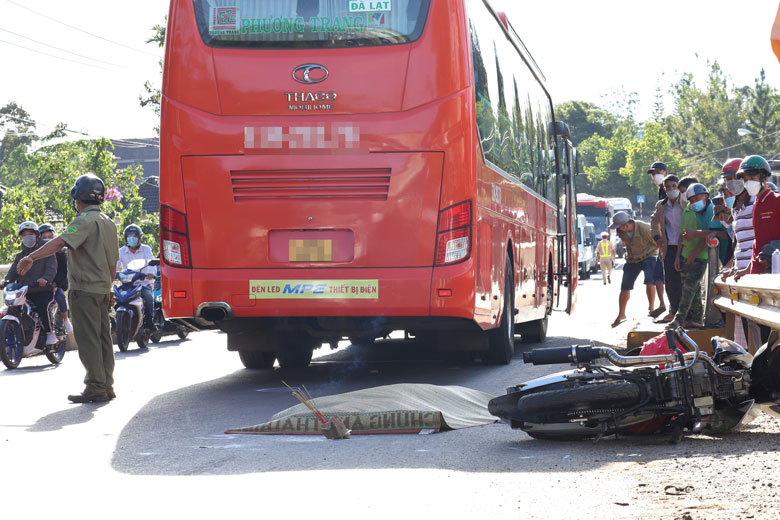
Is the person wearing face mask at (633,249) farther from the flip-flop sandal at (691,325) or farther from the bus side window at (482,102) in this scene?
the bus side window at (482,102)

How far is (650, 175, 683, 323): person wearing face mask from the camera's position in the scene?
1584cm

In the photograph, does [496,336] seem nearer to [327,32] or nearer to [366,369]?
[366,369]

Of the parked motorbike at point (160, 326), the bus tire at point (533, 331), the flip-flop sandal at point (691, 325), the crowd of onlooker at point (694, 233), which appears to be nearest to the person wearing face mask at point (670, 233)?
the crowd of onlooker at point (694, 233)

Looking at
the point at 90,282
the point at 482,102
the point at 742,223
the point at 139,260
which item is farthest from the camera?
the point at 139,260

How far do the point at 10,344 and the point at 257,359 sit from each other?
340cm

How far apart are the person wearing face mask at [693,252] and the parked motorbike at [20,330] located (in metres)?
7.79

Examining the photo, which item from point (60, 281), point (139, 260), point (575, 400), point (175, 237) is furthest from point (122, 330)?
point (575, 400)

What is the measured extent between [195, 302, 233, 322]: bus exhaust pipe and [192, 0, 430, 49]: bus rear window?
2226 millimetres

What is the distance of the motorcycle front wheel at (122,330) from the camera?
16516 millimetres

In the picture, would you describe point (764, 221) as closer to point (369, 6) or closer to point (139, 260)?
point (369, 6)

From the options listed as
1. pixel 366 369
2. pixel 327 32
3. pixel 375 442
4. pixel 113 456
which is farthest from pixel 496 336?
pixel 113 456

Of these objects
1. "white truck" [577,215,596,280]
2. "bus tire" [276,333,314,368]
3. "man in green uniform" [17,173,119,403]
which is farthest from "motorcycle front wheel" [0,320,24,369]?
"white truck" [577,215,596,280]

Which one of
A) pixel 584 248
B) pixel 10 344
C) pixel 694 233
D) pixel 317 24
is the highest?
pixel 317 24

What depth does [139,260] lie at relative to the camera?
17.4 metres
